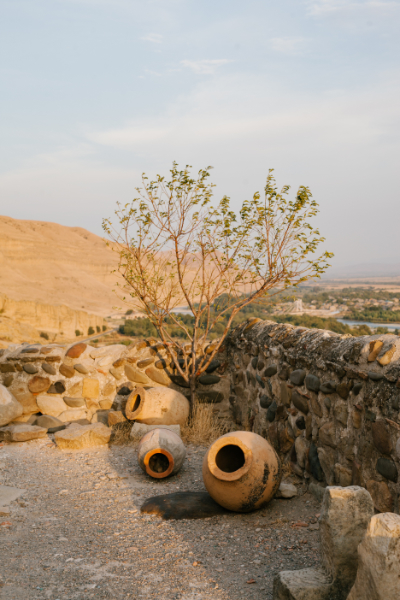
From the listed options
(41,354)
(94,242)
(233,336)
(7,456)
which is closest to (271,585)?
(7,456)

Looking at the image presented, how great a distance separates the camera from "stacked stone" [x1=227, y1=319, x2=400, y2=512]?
9.21 ft

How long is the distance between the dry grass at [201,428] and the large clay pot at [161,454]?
93cm

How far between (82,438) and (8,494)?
1.24m

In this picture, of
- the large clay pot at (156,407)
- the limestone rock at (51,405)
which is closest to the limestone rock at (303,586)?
the large clay pot at (156,407)

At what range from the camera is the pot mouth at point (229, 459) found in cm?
318

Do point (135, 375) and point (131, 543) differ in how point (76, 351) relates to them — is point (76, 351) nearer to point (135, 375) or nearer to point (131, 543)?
point (135, 375)

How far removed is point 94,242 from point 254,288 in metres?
92.5

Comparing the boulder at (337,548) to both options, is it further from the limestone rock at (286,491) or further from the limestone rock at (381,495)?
the limestone rock at (286,491)

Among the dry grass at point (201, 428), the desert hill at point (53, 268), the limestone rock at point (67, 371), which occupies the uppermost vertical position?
the desert hill at point (53, 268)

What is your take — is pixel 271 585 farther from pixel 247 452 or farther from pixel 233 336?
pixel 233 336

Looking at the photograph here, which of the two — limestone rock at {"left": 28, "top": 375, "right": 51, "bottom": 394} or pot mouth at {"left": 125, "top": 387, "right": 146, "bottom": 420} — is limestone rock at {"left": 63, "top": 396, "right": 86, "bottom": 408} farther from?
pot mouth at {"left": 125, "top": 387, "right": 146, "bottom": 420}

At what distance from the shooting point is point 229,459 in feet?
12.1

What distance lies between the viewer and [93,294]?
215 feet

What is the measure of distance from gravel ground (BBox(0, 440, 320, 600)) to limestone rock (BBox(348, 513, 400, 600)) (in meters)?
0.77
